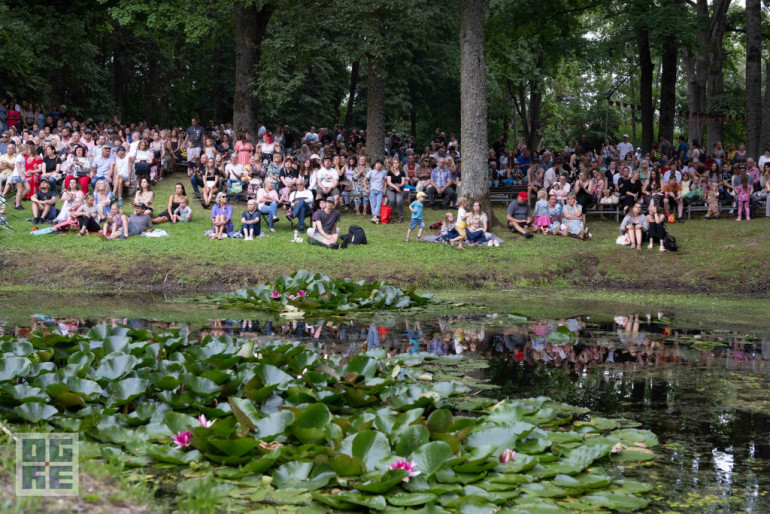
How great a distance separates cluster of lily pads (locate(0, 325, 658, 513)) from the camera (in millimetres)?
4062

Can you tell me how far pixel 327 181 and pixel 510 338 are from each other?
37.2 ft

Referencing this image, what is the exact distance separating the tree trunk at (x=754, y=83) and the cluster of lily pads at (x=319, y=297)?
1539 cm

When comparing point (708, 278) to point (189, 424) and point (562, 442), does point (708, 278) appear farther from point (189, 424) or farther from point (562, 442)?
point (189, 424)

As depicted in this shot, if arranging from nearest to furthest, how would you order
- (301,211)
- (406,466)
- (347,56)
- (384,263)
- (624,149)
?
(406,466) < (384,263) < (301,211) < (347,56) < (624,149)

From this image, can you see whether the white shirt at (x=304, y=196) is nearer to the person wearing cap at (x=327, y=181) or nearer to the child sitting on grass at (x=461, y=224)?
the person wearing cap at (x=327, y=181)

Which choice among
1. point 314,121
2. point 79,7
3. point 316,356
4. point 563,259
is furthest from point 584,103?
point 316,356

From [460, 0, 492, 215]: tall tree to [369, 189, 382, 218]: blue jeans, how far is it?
218 cm

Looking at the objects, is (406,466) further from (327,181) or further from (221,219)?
(327,181)

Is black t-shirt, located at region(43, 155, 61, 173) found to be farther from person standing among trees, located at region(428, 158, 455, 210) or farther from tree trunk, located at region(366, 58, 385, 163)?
person standing among trees, located at region(428, 158, 455, 210)

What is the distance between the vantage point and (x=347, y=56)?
2136cm

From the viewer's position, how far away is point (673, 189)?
20406 mm

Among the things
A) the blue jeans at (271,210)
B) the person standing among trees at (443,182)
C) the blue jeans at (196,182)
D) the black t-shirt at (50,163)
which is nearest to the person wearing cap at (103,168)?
the black t-shirt at (50,163)

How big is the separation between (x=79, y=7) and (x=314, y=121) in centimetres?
1019

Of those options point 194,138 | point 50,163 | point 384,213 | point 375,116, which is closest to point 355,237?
point 384,213
